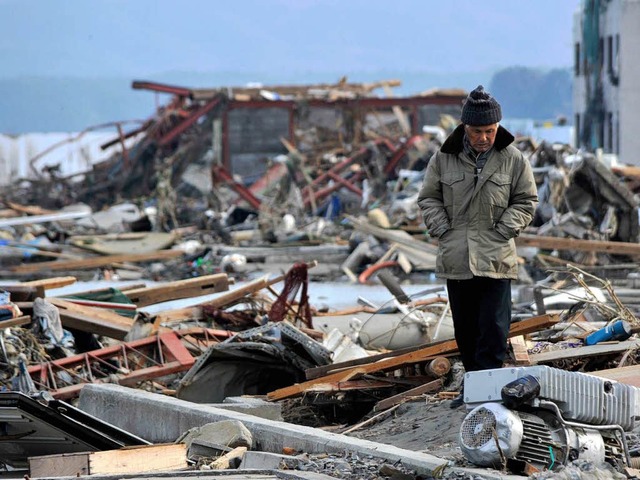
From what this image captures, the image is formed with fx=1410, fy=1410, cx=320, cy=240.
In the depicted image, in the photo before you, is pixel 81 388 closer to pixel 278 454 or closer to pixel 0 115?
pixel 278 454

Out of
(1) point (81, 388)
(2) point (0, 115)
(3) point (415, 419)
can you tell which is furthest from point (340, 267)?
(2) point (0, 115)

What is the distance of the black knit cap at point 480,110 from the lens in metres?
7.54

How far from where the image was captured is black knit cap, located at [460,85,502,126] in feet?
24.7

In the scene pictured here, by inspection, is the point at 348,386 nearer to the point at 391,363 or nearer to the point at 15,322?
the point at 391,363

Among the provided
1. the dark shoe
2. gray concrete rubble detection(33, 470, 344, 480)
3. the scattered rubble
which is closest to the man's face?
the scattered rubble

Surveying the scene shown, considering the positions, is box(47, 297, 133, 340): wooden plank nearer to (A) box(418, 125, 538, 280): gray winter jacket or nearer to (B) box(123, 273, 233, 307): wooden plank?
(B) box(123, 273, 233, 307): wooden plank

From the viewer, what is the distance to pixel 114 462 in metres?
7.28

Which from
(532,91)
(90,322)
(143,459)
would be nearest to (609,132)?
(90,322)

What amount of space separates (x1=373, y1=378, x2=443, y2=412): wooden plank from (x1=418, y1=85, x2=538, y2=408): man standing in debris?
2.83 feet

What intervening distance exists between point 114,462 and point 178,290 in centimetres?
634

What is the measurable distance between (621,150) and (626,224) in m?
20.4

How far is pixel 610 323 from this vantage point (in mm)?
9289

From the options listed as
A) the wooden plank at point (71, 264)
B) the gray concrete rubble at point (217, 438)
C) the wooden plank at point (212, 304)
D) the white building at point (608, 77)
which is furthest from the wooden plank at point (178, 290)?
the white building at point (608, 77)

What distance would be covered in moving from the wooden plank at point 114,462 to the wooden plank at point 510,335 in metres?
2.06
